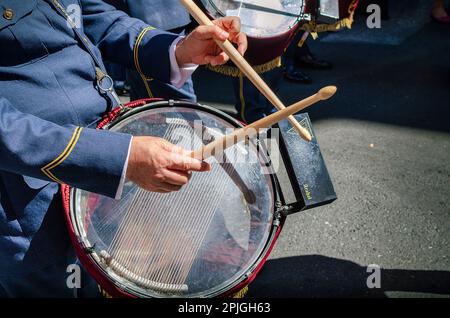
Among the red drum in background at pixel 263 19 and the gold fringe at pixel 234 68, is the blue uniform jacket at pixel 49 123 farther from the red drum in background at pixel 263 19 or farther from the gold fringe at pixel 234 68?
the gold fringe at pixel 234 68

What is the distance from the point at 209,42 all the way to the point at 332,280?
147cm

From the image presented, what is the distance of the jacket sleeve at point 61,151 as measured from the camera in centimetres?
109

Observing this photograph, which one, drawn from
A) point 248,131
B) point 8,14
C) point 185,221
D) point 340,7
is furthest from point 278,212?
point 340,7

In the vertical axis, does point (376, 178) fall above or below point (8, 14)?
below

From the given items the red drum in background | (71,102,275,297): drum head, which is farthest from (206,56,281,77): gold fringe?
(71,102,275,297): drum head

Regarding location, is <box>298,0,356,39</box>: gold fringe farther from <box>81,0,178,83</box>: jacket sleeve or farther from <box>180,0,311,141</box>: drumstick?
<box>180,0,311,141</box>: drumstick

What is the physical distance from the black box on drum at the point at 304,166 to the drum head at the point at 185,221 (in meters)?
0.10

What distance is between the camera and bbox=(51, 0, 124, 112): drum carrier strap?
1303 mm

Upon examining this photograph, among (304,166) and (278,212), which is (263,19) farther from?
(278,212)

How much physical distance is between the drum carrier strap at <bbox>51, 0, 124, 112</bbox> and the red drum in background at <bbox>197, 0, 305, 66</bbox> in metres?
0.78

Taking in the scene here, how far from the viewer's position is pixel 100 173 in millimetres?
1148

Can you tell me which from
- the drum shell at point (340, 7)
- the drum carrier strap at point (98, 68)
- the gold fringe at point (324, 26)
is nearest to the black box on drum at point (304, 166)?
the drum carrier strap at point (98, 68)

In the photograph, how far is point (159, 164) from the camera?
110cm
